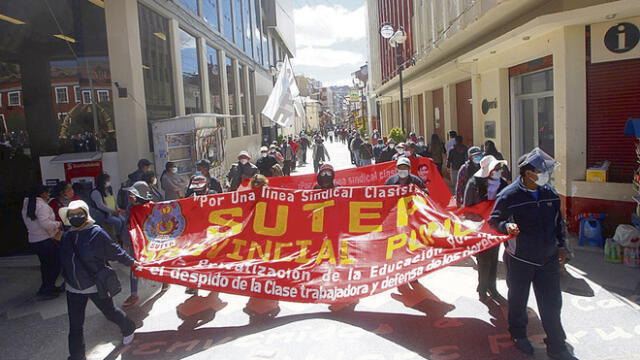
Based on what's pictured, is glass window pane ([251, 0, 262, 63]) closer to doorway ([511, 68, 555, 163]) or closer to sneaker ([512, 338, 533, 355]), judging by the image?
doorway ([511, 68, 555, 163])

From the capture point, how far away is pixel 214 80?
72.1ft

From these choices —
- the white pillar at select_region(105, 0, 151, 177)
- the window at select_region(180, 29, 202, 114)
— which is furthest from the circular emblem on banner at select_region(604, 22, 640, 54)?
the window at select_region(180, 29, 202, 114)

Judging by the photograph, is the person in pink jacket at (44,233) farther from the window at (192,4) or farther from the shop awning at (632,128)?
the window at (192,4)

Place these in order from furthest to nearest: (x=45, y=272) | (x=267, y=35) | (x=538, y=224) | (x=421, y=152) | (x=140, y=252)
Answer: (x=267, y=35) → (x=421, y=152) → (x=45, y=272) → (x=140, y=252) → (x=538, y=224)

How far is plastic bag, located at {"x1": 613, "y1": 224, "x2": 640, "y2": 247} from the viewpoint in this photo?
761 cm

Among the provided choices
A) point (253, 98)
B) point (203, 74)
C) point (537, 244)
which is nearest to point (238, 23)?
point (253, 98)

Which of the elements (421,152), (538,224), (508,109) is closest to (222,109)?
(421,152)

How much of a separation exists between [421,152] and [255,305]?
9466mm

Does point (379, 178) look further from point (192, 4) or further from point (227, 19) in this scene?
point (227, 19)

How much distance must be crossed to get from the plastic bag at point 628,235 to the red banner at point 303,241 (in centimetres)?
317

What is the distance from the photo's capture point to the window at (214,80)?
21.2 meters

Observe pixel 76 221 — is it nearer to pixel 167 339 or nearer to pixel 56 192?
pixel 167 339

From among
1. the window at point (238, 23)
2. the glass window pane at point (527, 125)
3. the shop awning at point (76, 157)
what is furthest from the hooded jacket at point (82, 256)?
the window at point (238, 23)

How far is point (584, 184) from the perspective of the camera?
9.22 m
